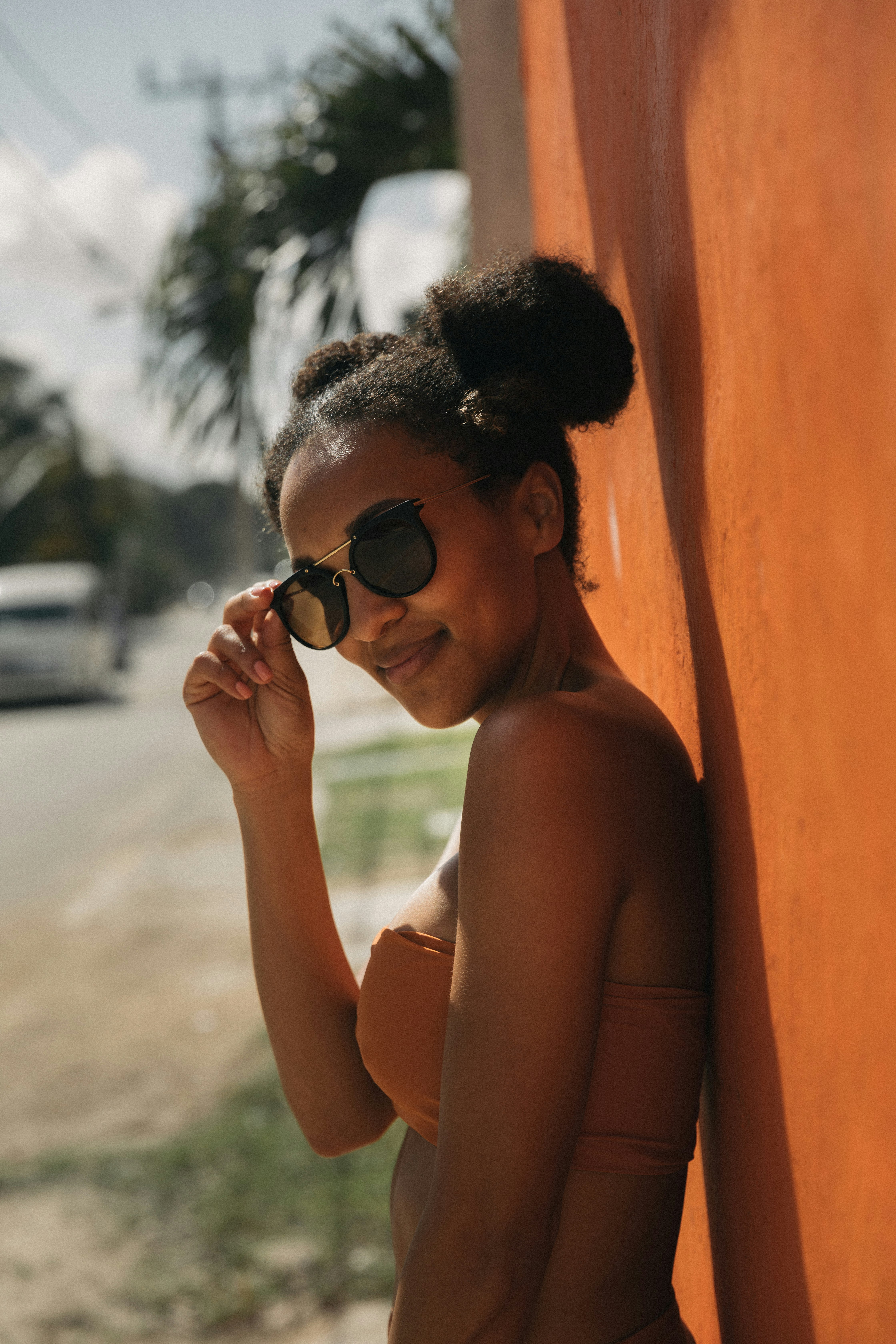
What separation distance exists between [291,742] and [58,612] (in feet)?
56.9

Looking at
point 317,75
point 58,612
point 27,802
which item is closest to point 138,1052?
point 317,75

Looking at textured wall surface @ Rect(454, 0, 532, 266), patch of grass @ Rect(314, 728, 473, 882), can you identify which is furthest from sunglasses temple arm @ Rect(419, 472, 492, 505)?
patch of grass @ Rect(314, 728, 473, 882)

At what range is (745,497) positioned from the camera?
A: 1.11 m

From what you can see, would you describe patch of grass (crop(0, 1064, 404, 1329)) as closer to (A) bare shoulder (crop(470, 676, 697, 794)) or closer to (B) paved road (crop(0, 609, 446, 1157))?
(B) paved road (crop(0, 609, 446, 1157))

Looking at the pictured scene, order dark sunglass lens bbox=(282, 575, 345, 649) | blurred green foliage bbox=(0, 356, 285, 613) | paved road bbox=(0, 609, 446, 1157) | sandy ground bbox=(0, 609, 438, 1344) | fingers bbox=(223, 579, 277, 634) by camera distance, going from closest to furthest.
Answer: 1. dark sunglass lens bbox=(282, 575, 345, 649)
2. fingers bbox=(223, 579, 277, 634)
3. sandy ground bbox=(0, 609, 438, 1344)
4. paved road bbox=(0, 609, 446, 1157)
5. blurred green foliage bbox=(0, 356, 285, 613)

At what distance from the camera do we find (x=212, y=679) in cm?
190

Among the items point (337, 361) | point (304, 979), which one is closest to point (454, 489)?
point (337, 361)

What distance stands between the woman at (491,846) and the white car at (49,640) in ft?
54.9

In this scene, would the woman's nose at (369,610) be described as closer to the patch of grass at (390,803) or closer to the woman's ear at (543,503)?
the woman's ear at (543,503)

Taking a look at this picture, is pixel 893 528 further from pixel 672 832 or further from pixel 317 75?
pixel 317 75

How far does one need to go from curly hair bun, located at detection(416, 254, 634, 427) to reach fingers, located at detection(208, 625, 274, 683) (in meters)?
0.62

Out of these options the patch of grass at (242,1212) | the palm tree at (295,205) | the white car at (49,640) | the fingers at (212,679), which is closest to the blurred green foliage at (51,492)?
the white car at (49,640)

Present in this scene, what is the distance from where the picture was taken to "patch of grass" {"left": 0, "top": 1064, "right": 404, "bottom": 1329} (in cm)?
316

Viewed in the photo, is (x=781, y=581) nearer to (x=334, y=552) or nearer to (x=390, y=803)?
(x=334, y=552)
